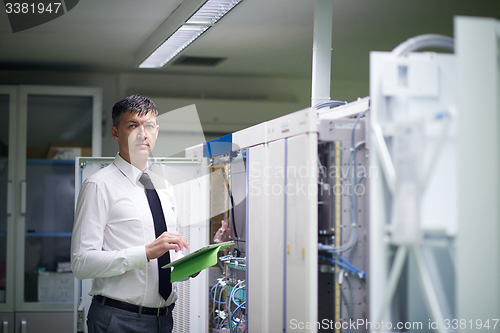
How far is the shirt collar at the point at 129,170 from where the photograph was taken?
2.17 m


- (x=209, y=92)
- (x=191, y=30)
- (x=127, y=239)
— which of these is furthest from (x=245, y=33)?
(x=127, y=239)

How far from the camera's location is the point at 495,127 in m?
1.30

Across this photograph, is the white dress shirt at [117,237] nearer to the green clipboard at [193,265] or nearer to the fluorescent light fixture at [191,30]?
the green clipboard at [193,265]

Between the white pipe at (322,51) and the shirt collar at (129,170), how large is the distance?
1.13 metres

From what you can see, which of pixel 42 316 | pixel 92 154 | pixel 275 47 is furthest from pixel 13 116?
pixel 275 47

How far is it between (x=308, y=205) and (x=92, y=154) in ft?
9.95

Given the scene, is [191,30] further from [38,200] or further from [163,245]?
[38,200]

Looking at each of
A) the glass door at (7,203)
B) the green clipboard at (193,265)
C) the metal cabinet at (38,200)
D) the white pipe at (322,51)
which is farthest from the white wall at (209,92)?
the green clipboard at (193,265)

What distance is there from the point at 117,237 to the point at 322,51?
1569 mm

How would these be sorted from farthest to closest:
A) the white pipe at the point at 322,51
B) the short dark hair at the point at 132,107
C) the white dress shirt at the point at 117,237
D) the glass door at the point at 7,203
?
the glass door at the point at 7,203 → the white pipe at the point at 322,51 → the short dark hair at the point at 132,107 → the white dress shirt at the point at 117,237

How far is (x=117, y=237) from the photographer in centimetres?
205

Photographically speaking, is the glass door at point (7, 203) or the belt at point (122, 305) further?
the glass door at point (7, 203)

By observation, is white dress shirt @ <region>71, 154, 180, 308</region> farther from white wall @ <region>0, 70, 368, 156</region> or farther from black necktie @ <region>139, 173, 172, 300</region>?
white wall @ <region>0, 70, 368, 156</region>

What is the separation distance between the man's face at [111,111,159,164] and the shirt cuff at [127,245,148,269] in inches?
16.3
